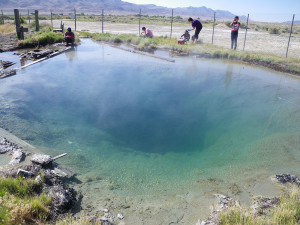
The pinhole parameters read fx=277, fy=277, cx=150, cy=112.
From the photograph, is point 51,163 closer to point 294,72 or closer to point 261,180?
point 261,180

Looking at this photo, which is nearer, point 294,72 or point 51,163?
point 51,163

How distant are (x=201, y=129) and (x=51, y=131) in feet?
11.2

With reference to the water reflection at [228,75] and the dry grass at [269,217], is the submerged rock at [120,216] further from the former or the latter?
the water reflection at [228,75]

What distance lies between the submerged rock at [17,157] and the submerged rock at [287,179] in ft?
13.9

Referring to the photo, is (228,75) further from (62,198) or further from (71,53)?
(62,198)

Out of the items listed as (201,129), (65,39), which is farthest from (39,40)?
(201,129)

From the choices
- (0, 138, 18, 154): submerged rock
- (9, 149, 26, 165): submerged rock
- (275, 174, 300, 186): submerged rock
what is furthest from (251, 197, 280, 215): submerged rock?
(0, 138, 18, 154): submerged rock

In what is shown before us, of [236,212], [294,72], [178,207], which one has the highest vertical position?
[294,72]

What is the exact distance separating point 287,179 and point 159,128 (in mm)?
2911

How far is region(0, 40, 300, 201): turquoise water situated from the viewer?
4.96 meters

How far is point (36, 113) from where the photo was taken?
691 centimetres

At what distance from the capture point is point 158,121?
268 inches

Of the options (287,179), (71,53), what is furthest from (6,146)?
(71,53)

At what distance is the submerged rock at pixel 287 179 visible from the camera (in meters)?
4.47
